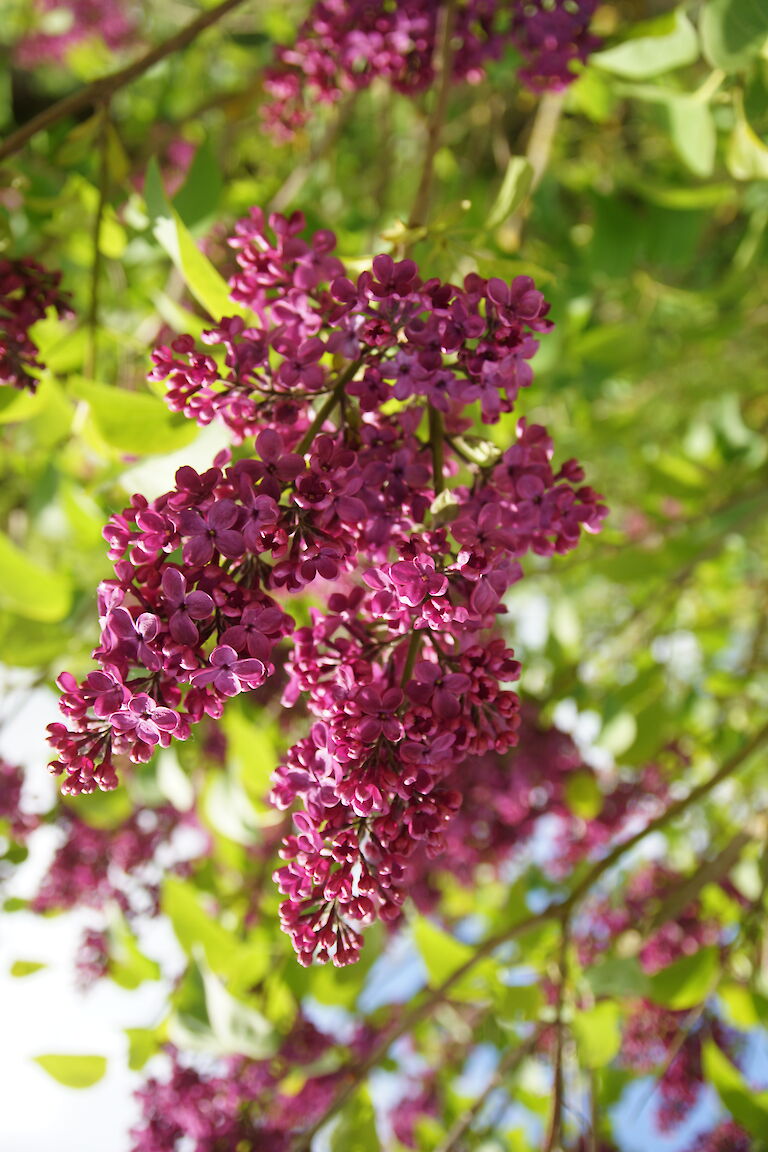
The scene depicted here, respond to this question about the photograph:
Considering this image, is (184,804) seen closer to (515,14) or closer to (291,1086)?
(291,1086)

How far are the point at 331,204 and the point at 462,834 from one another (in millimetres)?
1331

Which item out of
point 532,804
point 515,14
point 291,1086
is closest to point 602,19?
point 515,14

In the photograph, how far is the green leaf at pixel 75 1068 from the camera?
1192mm

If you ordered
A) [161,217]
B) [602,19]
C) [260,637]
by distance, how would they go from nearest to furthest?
[260,637] < [161,217] < [602,19]

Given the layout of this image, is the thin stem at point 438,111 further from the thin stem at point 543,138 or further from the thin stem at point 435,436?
the thin stem at point 543,138

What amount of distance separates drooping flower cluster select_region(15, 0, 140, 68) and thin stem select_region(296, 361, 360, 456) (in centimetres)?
243

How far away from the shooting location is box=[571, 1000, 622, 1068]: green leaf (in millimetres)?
1165

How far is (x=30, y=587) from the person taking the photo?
1192 mm

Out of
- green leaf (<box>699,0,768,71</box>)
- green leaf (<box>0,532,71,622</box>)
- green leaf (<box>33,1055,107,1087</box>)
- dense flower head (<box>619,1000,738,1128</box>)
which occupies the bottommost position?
dense flower head (<box>619,1000,738,1128</box>)

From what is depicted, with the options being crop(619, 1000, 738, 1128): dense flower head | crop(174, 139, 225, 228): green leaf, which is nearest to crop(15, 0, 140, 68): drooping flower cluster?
crop(174, 139, 225, 228): green leaf

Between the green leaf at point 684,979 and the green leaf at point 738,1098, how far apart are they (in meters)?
0.15

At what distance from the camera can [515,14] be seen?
3.30 ft

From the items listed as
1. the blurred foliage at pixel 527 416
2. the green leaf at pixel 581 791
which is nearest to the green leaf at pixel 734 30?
the blurred foliage at pixel 527 416

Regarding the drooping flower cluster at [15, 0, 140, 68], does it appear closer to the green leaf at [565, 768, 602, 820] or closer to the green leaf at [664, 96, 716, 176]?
the green leaf at [664, 96, 716, 176]
